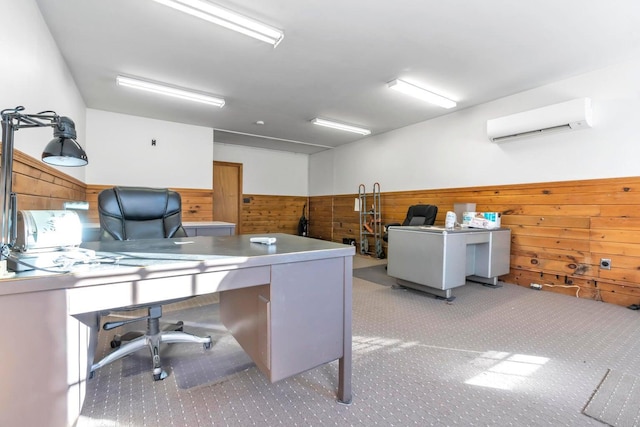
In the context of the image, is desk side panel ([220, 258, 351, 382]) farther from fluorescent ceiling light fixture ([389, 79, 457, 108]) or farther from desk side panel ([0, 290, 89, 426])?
fluorescent ceiling light fixture ([389, 79, 457, 108])

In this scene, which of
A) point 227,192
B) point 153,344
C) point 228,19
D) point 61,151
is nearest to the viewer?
point 61,151

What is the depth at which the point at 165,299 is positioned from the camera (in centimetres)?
101

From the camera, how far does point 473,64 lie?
3.02m

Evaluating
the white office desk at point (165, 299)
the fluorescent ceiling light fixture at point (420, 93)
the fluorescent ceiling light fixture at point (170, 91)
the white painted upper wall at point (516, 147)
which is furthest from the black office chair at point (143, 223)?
the white painted upper wall at point (516, 147)

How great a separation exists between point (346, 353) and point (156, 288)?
0.95 metres

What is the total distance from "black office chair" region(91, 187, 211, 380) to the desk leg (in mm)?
985

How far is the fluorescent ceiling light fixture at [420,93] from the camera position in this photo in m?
3.42

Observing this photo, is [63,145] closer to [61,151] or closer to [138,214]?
[61,151]

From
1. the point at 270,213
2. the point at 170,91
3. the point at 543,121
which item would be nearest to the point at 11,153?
the point at 170,91

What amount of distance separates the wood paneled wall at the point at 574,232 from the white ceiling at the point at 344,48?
1.31 m

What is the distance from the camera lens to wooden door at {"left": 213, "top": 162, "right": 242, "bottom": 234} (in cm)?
669

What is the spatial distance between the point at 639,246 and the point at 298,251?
3623 mm

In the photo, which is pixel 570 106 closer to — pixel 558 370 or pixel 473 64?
pixel 473 64

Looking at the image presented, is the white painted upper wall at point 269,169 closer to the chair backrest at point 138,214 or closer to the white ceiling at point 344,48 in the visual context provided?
the white ceiling at point 344,48
